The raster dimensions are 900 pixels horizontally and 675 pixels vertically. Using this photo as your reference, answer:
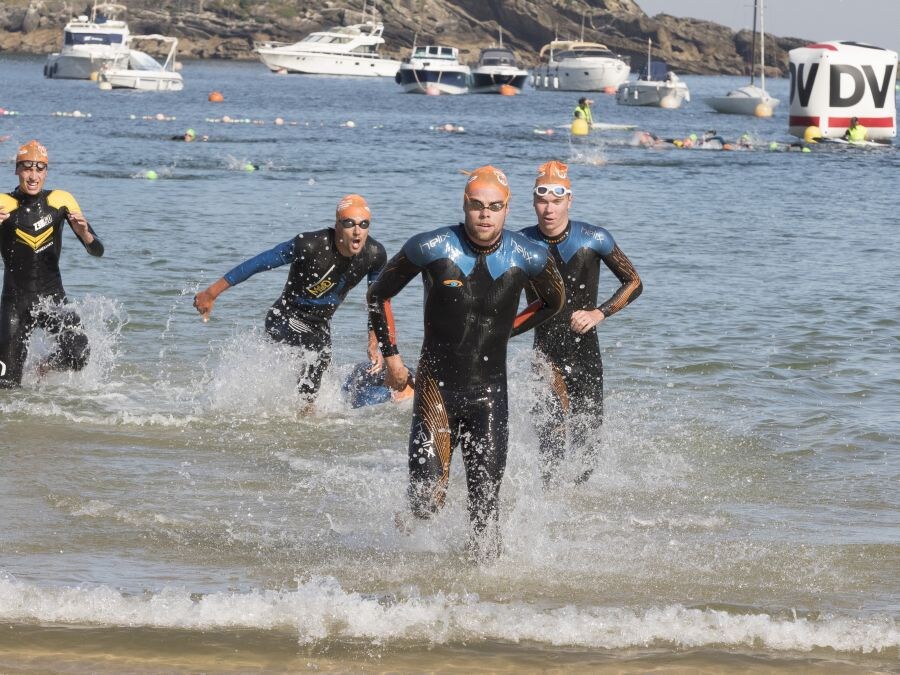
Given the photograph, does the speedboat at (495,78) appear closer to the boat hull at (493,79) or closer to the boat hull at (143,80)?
the boat hull at (493,79)

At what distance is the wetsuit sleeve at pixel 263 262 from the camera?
861 centimetres

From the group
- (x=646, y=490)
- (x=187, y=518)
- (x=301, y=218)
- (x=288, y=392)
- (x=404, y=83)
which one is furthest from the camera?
(x=404, y=83)

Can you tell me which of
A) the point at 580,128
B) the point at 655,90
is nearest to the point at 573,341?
the point at 580,128

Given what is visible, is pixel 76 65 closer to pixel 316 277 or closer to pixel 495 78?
pixel 495 78

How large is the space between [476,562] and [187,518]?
190 centimetres

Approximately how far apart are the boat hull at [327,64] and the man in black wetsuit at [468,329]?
114m

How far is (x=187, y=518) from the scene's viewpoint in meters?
7.34

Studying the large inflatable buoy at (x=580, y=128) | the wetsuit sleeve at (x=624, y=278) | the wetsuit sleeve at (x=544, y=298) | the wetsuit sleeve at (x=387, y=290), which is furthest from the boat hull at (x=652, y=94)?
the wetsuit sleeve at (x=387, y=290)

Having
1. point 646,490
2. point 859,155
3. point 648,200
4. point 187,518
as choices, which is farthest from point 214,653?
point 859,155

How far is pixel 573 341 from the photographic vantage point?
7.66m

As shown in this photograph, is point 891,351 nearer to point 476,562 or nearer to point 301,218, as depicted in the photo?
point 476,562

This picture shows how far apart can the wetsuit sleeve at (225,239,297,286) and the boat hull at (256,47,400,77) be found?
11138cm

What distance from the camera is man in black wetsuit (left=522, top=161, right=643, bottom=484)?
7.50 metres

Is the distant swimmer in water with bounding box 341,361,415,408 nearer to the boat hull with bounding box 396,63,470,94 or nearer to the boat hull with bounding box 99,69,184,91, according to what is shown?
the boat hull with bounding box 99,69,184,91
